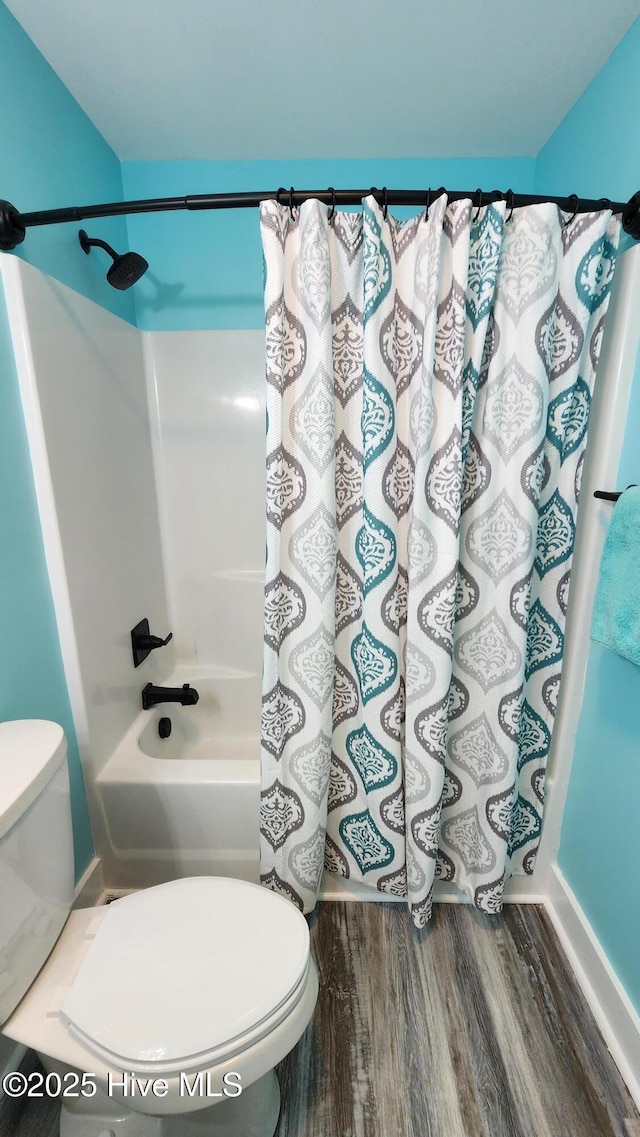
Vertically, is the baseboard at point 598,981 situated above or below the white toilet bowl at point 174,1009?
below

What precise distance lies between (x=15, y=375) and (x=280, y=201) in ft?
2.26

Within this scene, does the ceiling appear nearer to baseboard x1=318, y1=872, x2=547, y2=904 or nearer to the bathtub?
the bathtub

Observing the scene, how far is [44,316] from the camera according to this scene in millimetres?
1101

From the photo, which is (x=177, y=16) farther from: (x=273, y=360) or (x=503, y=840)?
(x=503, y=840)

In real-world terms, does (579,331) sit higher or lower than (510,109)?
lower

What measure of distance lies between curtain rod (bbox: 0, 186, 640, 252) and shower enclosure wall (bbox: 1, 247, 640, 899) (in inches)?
3.1

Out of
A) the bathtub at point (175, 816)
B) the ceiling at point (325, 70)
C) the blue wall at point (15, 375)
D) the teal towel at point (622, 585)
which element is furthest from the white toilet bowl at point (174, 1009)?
the ceiling at point (325, 70)

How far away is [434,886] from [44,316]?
186 centimetres

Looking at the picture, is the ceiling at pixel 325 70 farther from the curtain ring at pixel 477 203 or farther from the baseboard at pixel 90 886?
the baseboard at pixel 90 886

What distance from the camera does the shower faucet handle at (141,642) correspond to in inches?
63.1

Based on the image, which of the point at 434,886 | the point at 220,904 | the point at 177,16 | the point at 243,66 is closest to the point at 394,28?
the point at 243,66

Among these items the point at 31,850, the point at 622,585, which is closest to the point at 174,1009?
the point at 31,850

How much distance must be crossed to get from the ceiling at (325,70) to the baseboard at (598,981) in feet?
7.10

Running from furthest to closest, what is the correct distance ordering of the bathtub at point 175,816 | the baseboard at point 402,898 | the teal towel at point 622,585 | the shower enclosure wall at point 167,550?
the baseboard at point 402,898 < the bathtub at point 175,816 < the shower enclosure wall at point 167,550 < the teal towel at point 622,585
